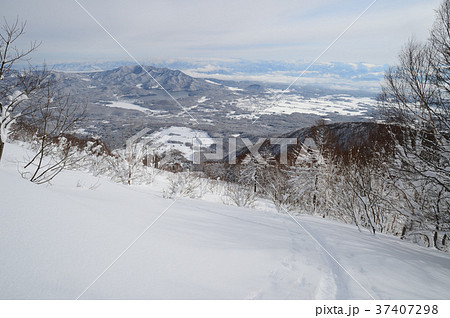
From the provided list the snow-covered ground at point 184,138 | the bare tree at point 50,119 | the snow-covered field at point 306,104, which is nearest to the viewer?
the bare tree at point 50,119

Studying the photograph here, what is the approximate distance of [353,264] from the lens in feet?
13.6

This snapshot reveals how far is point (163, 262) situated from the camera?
291cm

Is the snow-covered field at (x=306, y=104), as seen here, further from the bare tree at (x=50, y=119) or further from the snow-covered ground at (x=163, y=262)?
the snow-covered ground at (x=163, y=262)

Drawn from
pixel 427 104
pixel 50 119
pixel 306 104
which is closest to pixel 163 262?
pixel 50 119

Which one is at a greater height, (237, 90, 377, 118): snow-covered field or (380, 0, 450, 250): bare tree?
(237, 90, 377, 118): snow-covered field

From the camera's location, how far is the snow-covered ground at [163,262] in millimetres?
2246

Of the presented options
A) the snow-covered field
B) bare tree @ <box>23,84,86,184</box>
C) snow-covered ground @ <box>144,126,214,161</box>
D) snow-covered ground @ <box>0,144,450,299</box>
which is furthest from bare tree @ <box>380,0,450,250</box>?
the snow-covered field

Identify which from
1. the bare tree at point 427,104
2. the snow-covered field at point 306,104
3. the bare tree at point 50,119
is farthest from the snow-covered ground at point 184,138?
the bare tree at point 427,104

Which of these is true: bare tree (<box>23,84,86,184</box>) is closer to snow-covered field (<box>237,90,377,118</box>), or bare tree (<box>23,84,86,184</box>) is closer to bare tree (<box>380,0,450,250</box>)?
bare tree (<box>380,0,450,250</box>)

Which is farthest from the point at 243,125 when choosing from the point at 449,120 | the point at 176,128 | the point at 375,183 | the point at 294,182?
the point at 449,120

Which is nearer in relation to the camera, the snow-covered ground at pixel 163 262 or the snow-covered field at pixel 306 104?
the snow-covered ground at pixel 163 262

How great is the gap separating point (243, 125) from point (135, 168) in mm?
115819

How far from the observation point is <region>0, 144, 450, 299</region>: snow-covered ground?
→ 2246 millimetres
